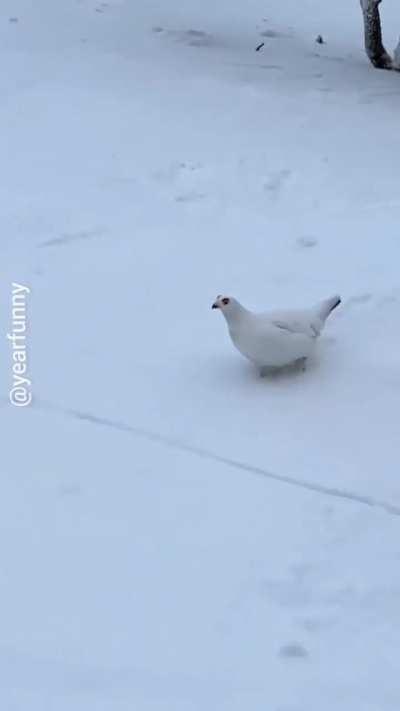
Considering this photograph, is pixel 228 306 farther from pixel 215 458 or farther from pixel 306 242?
pixel 306 242

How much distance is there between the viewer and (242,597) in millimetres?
2770

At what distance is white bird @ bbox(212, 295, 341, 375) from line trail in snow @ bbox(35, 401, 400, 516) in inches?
14.5

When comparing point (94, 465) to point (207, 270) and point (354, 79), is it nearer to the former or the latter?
point (207, 270)

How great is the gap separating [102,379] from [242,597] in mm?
1177

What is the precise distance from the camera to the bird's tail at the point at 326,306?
379cm

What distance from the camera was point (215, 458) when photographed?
3.32 meters

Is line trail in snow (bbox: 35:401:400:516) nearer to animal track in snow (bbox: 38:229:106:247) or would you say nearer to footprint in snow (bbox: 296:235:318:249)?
animal track in snow (bbox: 38:229:106:247)

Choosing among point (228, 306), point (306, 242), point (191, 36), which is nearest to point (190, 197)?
point (306, 242)

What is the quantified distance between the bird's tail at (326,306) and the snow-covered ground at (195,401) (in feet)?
0.39

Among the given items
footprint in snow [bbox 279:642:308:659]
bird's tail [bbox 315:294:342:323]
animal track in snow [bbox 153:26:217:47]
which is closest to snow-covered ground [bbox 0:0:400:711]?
footprint in snow [bbox 279:642:308:659]

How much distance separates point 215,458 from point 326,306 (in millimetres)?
715

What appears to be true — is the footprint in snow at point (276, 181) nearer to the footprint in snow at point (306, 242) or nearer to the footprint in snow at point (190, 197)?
the footprint in snow at point (190, 197)

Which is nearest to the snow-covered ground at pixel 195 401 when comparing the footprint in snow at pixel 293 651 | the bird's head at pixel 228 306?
the footprint in snow at pixel 293 651

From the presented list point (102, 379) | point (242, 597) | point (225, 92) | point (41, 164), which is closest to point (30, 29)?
point (225, 92)
